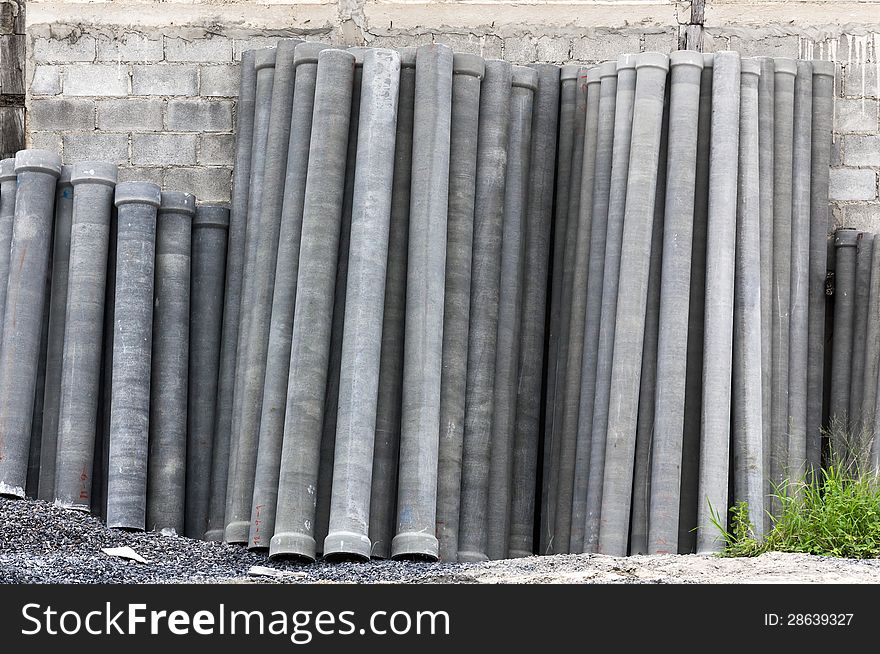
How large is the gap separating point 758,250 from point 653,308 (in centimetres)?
62

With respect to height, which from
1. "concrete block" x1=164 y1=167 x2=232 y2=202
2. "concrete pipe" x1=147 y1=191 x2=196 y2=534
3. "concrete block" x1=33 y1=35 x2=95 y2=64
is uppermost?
"concrete block" x1=33 y1=35 x2=95 y2=64

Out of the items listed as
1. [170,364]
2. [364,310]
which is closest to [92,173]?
[170,364]

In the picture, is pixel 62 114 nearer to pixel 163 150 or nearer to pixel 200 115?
pixel 163 150

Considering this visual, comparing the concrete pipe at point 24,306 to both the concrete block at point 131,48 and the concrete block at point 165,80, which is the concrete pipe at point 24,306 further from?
the concrete block at point 131,48

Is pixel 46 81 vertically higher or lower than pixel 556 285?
higher

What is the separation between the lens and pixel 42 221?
7207 millimetres

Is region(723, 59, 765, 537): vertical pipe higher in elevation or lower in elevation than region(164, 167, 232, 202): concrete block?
lower

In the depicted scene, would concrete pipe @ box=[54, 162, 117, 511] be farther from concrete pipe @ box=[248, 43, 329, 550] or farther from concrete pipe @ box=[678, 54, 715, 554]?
concrete pipe @ box=[678, 54, 715, 554]

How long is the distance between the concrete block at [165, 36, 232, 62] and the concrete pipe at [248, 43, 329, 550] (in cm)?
102

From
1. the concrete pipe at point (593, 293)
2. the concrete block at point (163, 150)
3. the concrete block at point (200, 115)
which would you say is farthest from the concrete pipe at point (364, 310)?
the concrete block at point (163, 150)

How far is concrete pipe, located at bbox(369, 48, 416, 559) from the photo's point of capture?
6.71 metres

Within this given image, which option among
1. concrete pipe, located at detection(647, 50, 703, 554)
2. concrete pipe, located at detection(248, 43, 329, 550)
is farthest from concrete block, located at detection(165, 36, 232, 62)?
concrete pipe, located at detection(647, 50, 703, 554)

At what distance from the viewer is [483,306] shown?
23.4ft

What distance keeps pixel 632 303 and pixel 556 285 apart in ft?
2.00
